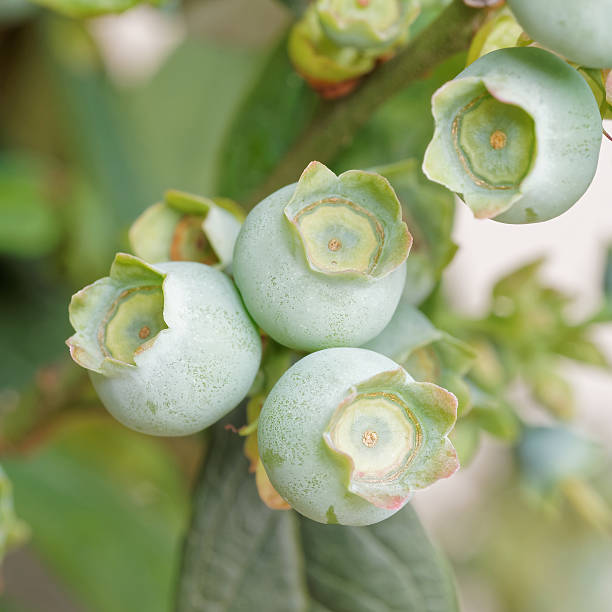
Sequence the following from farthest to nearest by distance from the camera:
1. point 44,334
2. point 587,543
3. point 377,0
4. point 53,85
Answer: point 587,543, point 53,85, point 44,334, point 377,0

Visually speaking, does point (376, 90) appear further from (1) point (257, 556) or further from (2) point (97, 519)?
(2) point (97, 519)

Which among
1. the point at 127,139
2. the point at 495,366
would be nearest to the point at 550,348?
the point at 495,366

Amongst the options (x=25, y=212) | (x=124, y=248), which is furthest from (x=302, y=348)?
(x=25, y=212)

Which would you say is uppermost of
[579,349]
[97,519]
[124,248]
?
[124,248]

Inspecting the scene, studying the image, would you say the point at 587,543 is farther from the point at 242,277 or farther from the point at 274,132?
the point at 242,277

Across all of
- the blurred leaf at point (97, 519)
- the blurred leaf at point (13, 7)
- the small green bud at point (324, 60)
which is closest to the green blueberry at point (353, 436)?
the small green bud at point (324, 60)

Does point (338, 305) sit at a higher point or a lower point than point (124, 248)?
higher

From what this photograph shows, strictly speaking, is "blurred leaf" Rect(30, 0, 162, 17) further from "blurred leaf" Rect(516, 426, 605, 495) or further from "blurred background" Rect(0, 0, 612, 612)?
"blurred leaf" Rect(516, 426, 605, 495)
